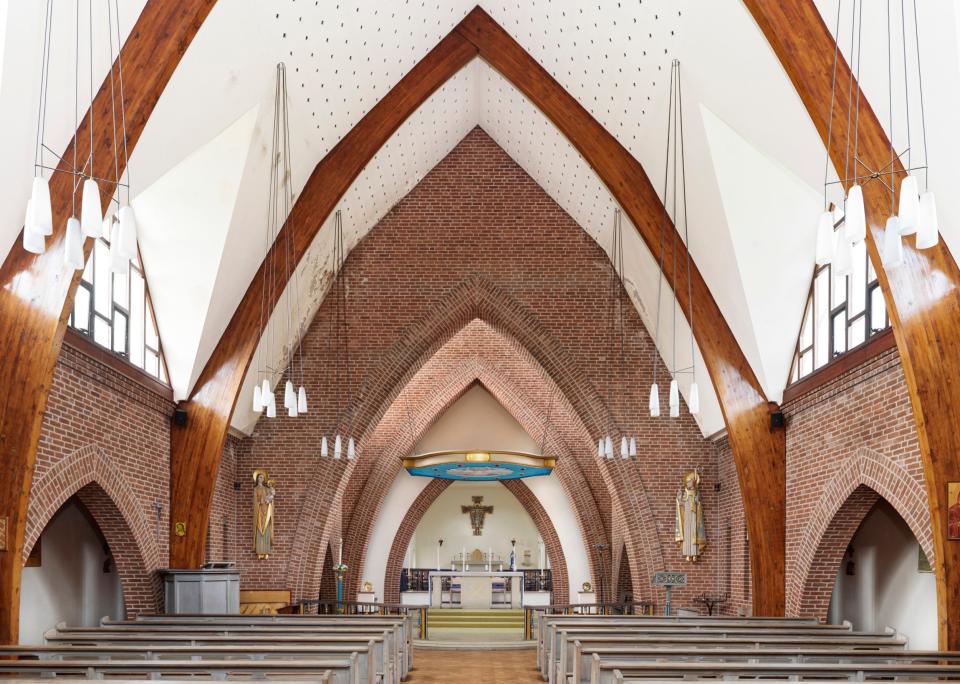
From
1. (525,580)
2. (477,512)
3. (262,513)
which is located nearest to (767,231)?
(262,513)

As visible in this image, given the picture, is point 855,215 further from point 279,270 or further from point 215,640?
point 279,270

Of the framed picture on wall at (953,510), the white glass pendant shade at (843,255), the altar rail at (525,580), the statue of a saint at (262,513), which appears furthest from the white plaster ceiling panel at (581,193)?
the altar rail at (525,580)

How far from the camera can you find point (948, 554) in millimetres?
9328

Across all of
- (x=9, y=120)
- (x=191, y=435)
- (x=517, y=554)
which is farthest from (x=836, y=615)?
(x=517, y=554)

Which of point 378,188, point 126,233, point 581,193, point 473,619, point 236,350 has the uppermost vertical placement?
point 378,188

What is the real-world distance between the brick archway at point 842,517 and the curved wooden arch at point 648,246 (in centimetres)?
77

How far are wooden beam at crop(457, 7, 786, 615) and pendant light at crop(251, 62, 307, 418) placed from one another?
369 centimetres

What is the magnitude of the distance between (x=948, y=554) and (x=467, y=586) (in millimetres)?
17808

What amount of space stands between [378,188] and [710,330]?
6.15 m

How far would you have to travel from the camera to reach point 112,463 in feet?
43.3

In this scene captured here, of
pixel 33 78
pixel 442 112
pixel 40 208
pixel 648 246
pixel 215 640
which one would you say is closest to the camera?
pixel 40 208

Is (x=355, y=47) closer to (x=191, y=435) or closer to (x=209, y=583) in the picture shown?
(x=191, y=435)

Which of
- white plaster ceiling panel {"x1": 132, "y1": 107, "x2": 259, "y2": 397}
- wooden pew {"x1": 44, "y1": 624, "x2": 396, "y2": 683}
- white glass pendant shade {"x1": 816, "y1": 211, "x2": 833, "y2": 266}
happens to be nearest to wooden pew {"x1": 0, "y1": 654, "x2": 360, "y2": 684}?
wooden pew {"x1": 44, "y1": 624, "x2": 396, "y2": 683}

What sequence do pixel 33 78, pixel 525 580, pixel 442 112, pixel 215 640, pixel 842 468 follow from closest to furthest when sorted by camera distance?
1. pixel 33 78
2. pixel 215 640
3. pixel 842 468
4. pixel 442 112
5. pixel 525 580
